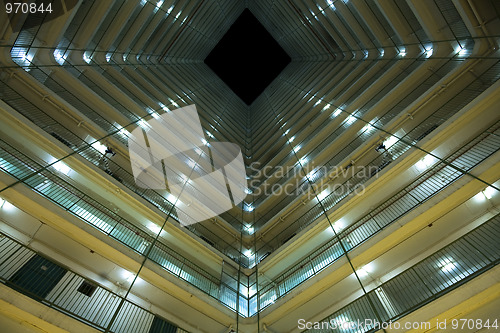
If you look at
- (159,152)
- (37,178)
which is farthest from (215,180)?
(37,178)

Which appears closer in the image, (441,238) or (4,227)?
(4,227)

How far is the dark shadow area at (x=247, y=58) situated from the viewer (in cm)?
3062

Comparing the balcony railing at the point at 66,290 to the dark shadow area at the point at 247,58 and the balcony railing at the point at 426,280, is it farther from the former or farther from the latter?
the dark shadow area at the point at 247,58

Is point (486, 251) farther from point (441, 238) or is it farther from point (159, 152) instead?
point (159, 152)

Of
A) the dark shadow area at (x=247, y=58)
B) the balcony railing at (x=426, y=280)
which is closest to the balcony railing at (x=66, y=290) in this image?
the balcony railing at (x=426, y=280)

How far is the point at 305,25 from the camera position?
68.1ft

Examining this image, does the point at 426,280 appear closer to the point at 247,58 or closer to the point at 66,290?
the point at 66,290

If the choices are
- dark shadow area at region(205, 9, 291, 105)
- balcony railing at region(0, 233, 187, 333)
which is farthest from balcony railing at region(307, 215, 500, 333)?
dark shadow area at region(205, 9, 291, 105)

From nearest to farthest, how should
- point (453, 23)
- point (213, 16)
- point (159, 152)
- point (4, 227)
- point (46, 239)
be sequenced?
1. point (4, 227)
2. point (46, 239)
3. point (453, 23)
4. point (159, 152)
5. point (213, 16)

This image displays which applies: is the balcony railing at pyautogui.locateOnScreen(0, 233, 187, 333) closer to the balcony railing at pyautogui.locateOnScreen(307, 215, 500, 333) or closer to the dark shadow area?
the balcony railing at pyautogui.locateOnScreen(307, 215, 500, 333)

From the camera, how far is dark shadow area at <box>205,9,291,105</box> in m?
30.6

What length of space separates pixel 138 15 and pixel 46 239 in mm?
11526

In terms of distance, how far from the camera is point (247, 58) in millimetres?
31391

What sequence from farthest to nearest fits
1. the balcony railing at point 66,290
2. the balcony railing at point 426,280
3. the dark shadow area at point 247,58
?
the dark shadow area at point 247,58 → the balcony railing at point 66,290 → the balcony railing at point 426,280
